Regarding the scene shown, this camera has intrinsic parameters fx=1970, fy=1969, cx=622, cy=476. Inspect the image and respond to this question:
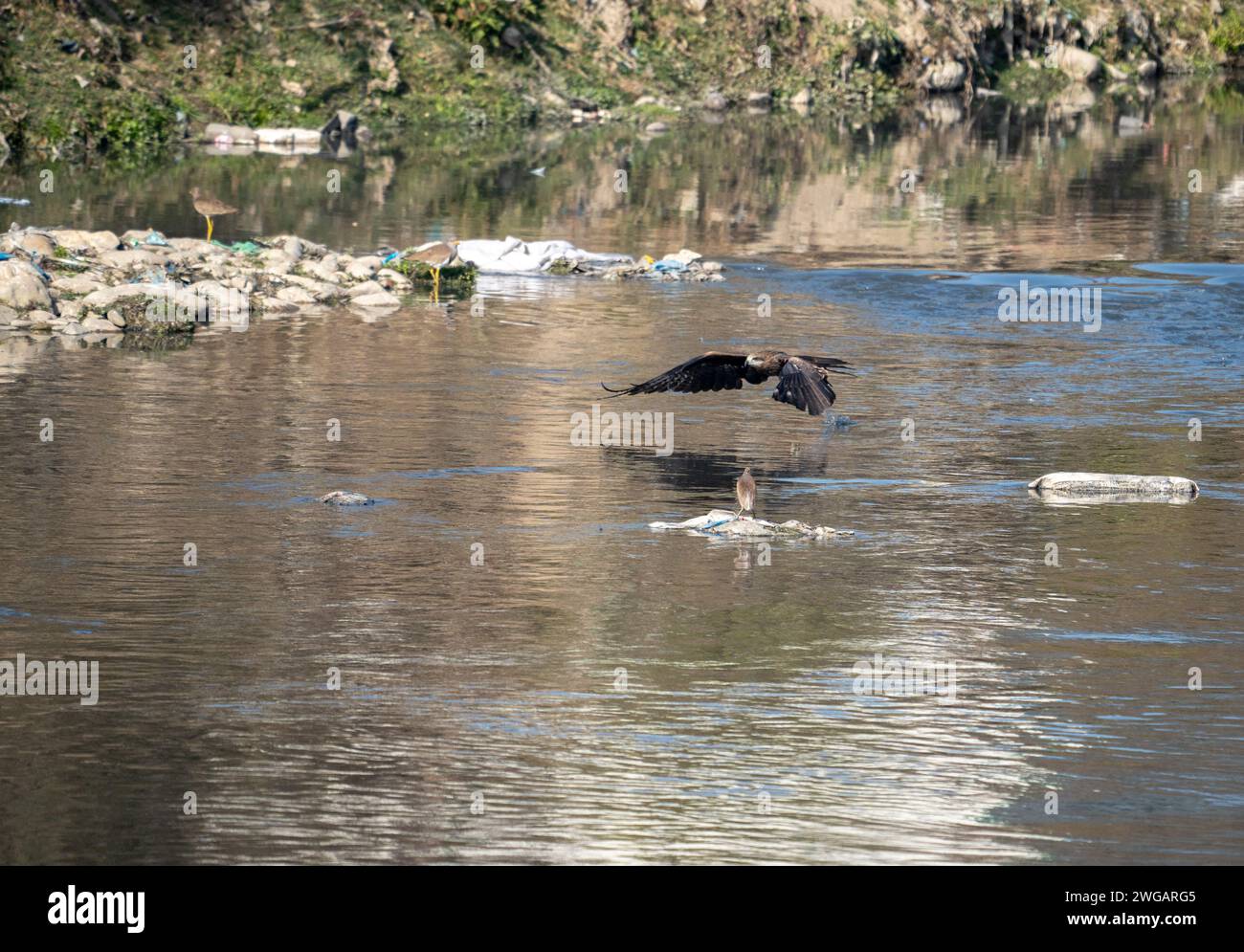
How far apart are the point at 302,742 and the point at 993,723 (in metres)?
3.49

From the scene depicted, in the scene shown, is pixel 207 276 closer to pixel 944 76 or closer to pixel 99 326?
pixel 99 326

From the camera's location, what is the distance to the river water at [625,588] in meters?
8.90

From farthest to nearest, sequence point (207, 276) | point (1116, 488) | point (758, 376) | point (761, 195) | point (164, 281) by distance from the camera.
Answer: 1. point (761, 195)
2. point (207, 276)
3. point (164, 281)
4. point (758, 376)
5. point (1116, 488)

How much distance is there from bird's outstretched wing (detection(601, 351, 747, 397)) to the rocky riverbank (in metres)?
27.5

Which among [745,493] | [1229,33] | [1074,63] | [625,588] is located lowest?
[625,588]

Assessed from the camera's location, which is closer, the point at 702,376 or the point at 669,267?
the point at 702,376

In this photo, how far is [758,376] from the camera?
1600 cm

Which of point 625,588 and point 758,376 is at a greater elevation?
point 758,376

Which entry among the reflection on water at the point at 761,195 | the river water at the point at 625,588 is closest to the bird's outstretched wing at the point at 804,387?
the river water at the point at 625,588

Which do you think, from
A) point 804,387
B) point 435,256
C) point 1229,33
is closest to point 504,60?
point 435,256

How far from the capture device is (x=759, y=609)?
39.2 feet

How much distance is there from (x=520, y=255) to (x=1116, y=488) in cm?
1327

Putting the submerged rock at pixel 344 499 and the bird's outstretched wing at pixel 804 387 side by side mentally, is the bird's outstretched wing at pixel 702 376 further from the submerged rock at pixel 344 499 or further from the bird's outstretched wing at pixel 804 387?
the submerged rock at pixel 344 499

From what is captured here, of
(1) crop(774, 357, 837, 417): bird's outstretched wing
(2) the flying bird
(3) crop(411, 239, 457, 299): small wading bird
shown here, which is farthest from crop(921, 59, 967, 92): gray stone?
(1) crop(774, 357, 837, 417): bird's outstretched wing
